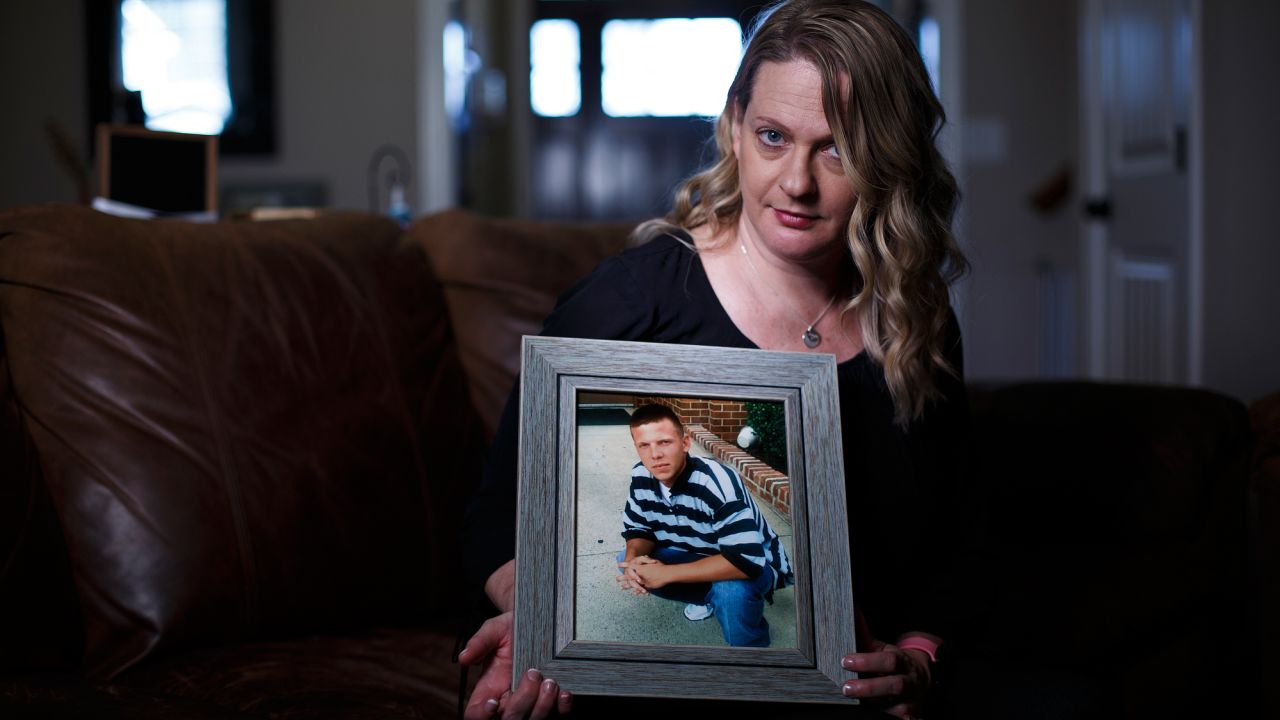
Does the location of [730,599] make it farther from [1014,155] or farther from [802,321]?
[1014,155]

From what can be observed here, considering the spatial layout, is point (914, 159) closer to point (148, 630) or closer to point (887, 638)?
point (887, 638)

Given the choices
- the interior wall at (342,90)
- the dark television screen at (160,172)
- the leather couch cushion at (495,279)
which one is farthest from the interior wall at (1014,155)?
the dark television screen at (160,172)

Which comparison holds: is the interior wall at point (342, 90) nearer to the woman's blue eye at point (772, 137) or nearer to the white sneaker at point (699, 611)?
→ the woman's blue eye at point (772, 137)

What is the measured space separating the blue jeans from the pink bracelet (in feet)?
0.92

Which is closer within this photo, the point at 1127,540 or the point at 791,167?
the point at 791,167

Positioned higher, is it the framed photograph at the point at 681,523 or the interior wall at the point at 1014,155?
the interior wall at the point at 1014,155

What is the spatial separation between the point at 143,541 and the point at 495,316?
0.66 m

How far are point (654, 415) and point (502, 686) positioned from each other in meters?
0.29

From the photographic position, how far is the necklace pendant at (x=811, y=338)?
1.22 m

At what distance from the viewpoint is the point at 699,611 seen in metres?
0.96

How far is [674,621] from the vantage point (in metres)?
0.95

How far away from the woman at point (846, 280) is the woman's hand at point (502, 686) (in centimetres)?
2

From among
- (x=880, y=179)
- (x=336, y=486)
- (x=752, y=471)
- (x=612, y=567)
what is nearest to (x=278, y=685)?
(x=336, y=486)

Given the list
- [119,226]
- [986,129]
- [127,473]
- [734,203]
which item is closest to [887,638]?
[734,203]
